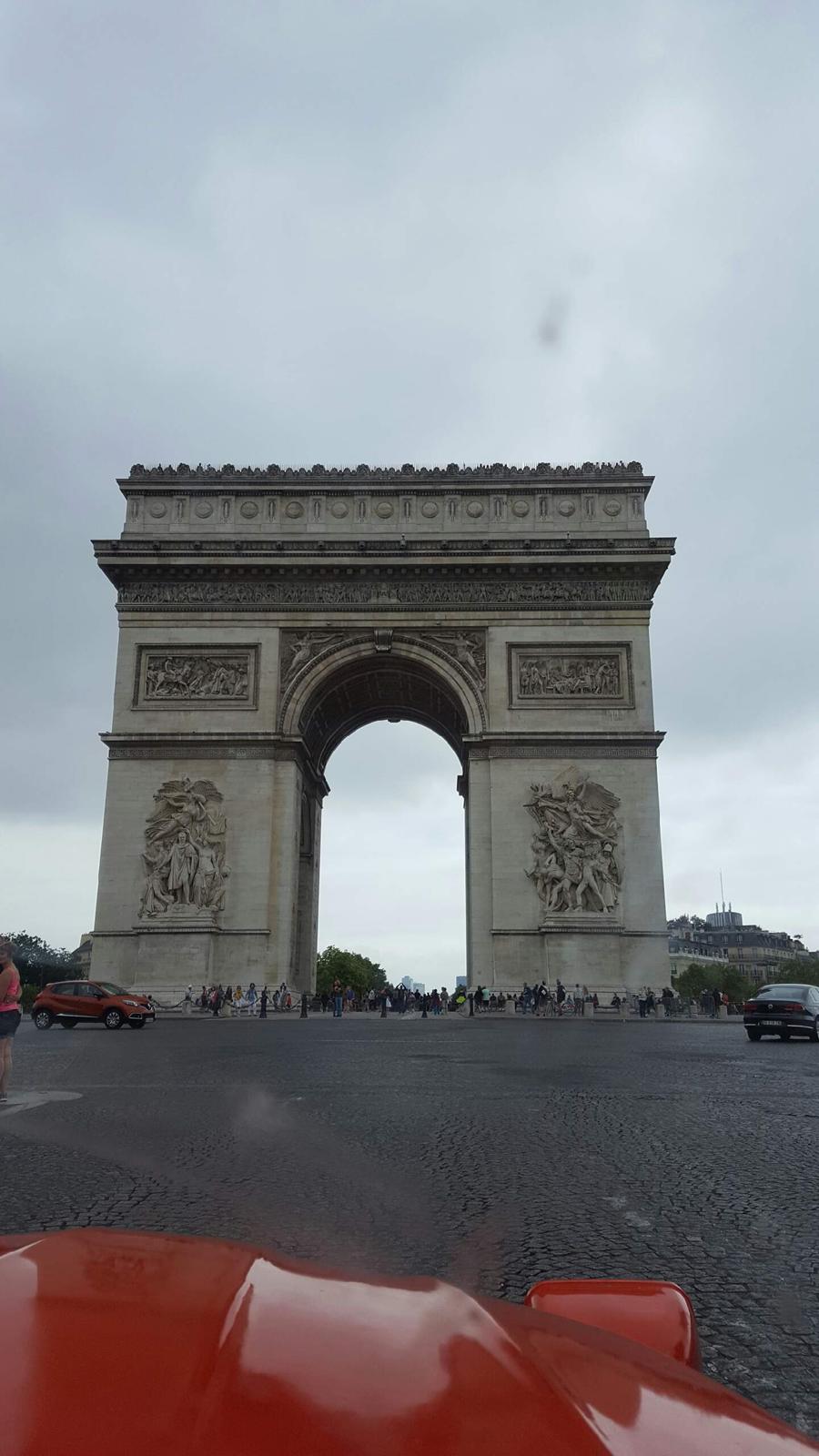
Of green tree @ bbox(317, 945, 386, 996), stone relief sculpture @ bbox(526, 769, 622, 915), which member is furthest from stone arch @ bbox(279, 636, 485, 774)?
green tree @ bbox(317, 945, 386, 996)

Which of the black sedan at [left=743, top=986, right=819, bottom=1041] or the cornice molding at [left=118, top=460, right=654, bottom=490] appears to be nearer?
the black sedan at [left=743, top=986, right=819, bottom=1041]

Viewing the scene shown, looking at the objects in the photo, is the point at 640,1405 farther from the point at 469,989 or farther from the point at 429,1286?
the point at 469,989

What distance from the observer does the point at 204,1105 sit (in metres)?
7.08

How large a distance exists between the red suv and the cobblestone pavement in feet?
34.3

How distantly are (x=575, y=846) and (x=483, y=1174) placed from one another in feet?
73.2

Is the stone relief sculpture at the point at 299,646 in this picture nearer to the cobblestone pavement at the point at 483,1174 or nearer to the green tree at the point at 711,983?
the cobblestone pavement at the point at 483,1174

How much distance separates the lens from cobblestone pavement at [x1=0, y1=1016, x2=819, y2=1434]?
2887mm

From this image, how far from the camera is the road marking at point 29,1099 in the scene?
7156 mm

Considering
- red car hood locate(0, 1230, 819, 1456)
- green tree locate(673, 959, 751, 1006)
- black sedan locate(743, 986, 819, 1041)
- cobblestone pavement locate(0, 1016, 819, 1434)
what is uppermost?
green tree locate(673, 959, 751, 1006)

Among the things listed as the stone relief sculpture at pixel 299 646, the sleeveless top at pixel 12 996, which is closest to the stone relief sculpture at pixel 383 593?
the stone relief sculpture at pixel 299 646

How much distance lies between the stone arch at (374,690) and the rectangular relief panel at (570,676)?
1.34 meters

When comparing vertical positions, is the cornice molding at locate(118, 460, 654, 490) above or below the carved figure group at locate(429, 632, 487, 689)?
above

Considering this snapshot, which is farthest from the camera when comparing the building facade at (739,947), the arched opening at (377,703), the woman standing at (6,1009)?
the building facade at (739,947)

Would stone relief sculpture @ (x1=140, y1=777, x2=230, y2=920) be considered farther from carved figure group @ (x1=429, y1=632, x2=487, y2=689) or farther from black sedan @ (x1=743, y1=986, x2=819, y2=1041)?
black sedan @ (x1=743, y1=986, x2=819, y2=1041)
